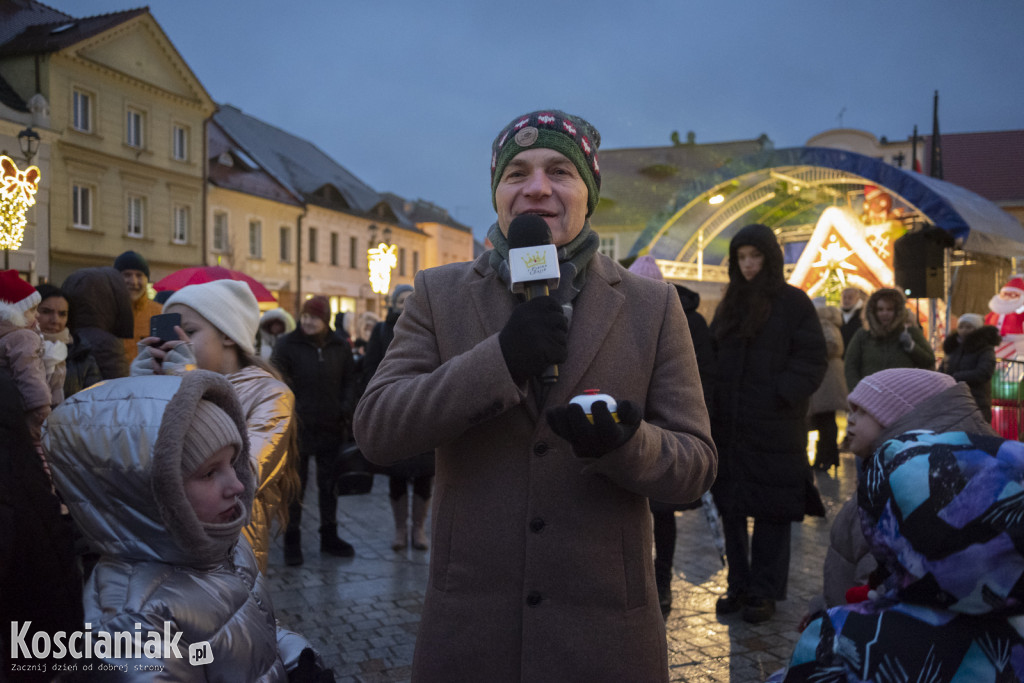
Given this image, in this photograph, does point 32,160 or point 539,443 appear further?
point 32,160

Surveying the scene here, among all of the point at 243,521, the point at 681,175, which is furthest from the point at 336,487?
the point at 681,175

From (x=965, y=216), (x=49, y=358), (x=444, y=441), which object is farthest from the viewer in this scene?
(x=965, y=216)

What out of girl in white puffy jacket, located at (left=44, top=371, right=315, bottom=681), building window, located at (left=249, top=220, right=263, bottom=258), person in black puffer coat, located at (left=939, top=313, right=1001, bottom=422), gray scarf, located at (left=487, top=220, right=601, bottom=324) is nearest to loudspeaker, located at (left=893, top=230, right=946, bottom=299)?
person in black puffer coat, located at (left=939, top=313, right=1001, bottom=422)

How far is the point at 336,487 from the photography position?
6.02 meters

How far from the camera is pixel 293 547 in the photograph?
571 centimetres

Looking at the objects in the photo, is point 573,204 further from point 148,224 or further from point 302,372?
point 148,224

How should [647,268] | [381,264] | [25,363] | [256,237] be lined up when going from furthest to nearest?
1. [256,237]
2. [381,264]
3. [647,268]
4. [25,363]

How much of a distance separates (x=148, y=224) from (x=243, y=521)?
27.5m

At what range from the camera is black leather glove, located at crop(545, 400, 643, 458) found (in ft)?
4.57

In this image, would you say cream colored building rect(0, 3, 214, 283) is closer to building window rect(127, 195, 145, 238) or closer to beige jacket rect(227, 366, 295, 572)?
building window rect(127, 195, 145, 238)

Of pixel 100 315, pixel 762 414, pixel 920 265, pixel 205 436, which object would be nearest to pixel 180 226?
pixel 920 265

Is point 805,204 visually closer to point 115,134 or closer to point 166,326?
point 115,134

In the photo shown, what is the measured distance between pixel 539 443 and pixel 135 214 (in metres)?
28.1

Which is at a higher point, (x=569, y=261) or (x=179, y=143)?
(x=179, y=143)
